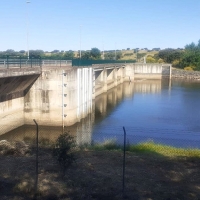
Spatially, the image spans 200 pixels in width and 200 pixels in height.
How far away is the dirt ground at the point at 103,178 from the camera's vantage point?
377 inches

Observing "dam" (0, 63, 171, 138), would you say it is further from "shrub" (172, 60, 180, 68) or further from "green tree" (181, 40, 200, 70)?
"shrub" (172, 60, 180, 68)

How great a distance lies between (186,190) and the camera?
9984 mm

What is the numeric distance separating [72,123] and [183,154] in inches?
635

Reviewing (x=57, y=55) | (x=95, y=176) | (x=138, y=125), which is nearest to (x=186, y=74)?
(x=57, y=55)

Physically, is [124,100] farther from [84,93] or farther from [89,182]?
[89,182]

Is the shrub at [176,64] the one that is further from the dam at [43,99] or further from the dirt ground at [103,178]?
the dirt ground at [103,178]

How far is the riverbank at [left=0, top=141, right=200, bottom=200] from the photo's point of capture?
959 cm

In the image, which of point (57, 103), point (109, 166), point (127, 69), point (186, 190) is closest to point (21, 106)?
point (57, 103)

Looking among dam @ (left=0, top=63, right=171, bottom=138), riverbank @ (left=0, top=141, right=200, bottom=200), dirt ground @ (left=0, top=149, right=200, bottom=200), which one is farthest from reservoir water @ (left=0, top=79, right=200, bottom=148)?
→ dirt ground @ (left=0, top=149, right=200, bottom=200)

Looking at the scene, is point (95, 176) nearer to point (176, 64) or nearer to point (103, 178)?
point (103, 178)

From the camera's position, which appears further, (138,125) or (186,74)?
(186,74)

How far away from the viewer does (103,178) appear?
10.9 metres

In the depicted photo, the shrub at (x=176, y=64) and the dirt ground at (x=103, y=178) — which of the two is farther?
the shrub at (x=176, y=64)

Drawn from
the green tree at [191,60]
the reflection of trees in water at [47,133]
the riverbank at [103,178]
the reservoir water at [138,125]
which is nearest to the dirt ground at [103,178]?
the riverbank at [103,178]
